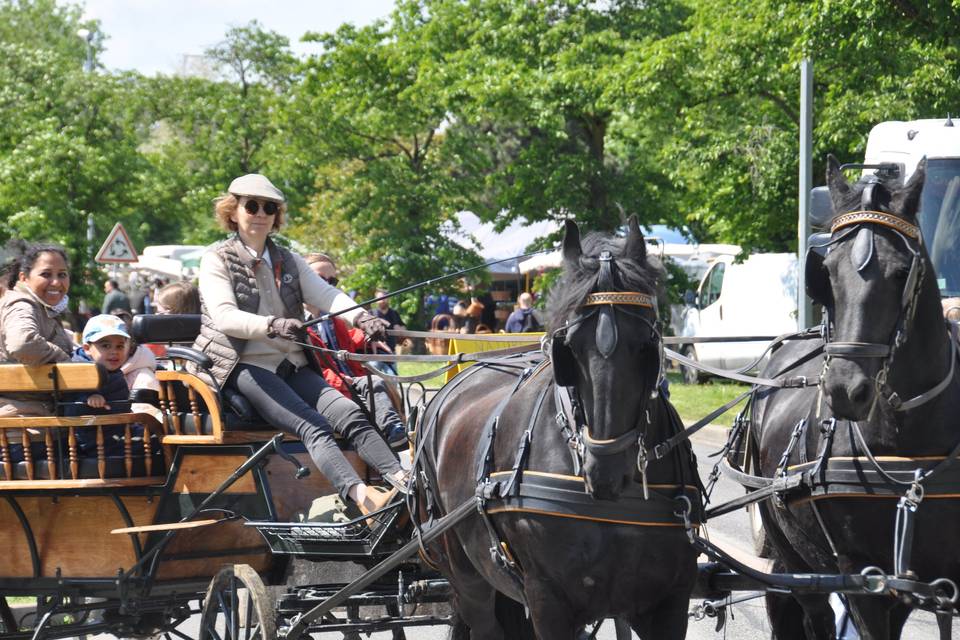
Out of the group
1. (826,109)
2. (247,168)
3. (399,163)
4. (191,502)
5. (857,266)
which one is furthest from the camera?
(247,168)

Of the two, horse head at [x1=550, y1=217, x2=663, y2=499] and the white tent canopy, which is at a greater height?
horse head at [x1=550, y1=217, x2=663, y2=499]

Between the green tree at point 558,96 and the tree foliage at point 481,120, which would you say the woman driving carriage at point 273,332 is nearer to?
the tree foliage at point 481,120

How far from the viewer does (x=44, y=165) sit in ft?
80.5

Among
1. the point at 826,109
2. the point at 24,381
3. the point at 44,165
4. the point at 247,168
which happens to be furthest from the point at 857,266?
the point at 247,168

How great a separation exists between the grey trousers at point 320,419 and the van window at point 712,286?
20.1 m

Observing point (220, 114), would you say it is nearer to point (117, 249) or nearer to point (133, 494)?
point (117, 249)

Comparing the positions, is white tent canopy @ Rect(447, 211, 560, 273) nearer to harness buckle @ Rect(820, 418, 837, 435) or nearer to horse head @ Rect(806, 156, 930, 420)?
harness buckle @ Rect(820, 418, 837, 435)

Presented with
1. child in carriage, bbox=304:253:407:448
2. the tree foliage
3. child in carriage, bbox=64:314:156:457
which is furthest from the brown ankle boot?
the tree foliage

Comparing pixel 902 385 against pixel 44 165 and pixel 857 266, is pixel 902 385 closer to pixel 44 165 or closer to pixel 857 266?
pixel 857 266

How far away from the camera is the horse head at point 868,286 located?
4145 millimetres

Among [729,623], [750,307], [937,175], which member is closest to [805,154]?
[937,175]

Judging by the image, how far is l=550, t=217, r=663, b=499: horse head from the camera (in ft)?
13.5

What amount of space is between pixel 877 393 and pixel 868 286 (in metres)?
0.37

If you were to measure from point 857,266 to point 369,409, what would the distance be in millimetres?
3268
